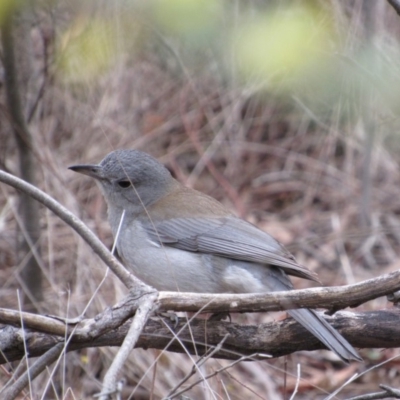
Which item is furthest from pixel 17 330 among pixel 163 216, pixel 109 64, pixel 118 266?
pixel 109 64

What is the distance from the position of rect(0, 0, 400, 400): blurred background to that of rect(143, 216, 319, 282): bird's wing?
0.61 metres

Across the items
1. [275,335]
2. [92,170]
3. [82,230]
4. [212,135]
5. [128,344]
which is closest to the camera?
[128,344]

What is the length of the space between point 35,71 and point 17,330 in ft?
14.8

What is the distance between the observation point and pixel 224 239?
5262mm

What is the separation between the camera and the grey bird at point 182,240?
497 cm

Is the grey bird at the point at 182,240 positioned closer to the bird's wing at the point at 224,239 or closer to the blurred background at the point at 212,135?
the bird's wing at the point at 224,239

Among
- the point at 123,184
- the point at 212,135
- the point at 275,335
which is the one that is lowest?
the point at 212,135

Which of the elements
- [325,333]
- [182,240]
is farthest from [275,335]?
[182,240]

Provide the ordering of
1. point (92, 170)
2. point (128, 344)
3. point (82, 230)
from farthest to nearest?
1. point (92, 170)
2. point (82, 230)
3. point (128, 344)

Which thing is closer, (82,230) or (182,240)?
(82,230)

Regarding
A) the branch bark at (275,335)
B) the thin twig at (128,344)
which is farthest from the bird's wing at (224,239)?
the thin twig at (128,344)

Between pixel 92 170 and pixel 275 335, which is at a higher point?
pixel 92 170

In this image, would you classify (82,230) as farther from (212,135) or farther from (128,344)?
(212,135)

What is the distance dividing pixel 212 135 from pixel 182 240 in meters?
4.38
